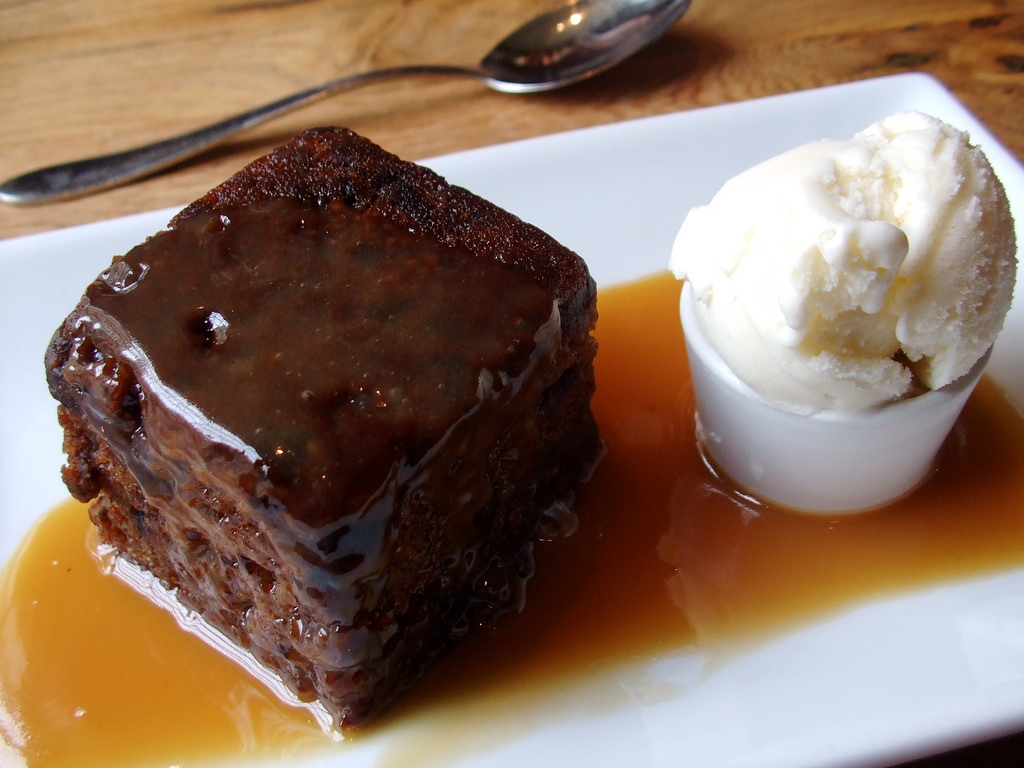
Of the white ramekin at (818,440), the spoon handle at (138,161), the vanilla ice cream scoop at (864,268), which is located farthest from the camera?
the spoon handle at (138,161)

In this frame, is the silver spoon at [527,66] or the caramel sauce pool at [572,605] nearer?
the caramel sauce pool at [572,605]

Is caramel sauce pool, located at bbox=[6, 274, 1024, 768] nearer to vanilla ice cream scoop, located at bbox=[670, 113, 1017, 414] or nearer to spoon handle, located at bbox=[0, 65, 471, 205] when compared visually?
vanilla ice cream scoop, located at bbox=[670, 113, 1017, 414]

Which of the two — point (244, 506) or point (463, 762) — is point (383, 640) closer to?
point (463, 762)

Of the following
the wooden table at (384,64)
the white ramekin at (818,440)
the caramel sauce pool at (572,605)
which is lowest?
the caramel sauce pool at (572,605)

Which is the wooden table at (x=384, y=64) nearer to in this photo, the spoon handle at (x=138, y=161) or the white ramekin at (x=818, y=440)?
the spoon handle at (x=138, y=161)

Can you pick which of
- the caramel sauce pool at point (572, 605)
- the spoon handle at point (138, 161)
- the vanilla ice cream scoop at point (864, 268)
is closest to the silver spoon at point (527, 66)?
the spoon handle at point (138, 161)

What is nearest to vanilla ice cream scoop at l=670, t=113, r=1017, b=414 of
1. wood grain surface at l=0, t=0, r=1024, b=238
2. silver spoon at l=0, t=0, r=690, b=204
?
wood grain surface at l=0, t=0, r=1024, b=238

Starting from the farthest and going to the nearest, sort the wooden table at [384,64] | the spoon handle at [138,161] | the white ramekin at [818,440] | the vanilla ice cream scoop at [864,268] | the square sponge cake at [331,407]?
1. the wooden table at [384,64]
2. the spoon handle at [138,161]
3. the white ramekin at [818,440]
4. the vanilla ice cream scoop at [864,268]
5. the square sponge cake at [331,407]

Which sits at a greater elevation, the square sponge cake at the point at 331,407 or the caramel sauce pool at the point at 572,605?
the square sponge cake at the point at 331,407
